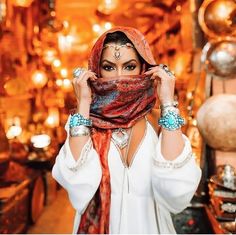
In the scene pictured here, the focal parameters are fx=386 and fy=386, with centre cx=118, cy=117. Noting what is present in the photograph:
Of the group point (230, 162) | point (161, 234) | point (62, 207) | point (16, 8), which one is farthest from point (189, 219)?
point (16, 8)

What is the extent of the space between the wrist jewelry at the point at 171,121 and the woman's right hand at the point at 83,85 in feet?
0.91

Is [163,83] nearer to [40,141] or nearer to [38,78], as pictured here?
[40,141]

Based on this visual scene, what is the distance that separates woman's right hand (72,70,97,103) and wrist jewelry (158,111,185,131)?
277 millimetres

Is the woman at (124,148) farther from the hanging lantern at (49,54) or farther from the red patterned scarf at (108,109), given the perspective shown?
the hanging lantern at (49,54)

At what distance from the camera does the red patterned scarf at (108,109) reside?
4.52ft

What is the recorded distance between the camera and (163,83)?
1.36 meters

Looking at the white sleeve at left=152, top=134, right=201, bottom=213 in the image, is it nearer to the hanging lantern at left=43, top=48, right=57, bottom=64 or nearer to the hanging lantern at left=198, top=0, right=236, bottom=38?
the hanging lantern at left=198, top=0, right=236, bottom=38

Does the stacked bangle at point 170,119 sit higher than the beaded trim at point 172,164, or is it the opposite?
the stacked bangle at point 170,119

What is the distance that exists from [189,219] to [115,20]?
190 inches

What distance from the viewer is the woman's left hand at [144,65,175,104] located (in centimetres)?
135

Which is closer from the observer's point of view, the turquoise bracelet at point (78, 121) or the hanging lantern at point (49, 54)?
the turquoise bracelet at point (78, 121)

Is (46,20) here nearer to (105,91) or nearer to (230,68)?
(230,68)

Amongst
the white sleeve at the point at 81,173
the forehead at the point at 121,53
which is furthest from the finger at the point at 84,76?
the white sleeve at the point at 81,173

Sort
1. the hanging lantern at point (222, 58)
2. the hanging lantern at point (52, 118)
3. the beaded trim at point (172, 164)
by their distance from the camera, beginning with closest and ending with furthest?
the beaded trim at point (172, 164), the hanging lantern at point (222, 58), the hanging lantern at point (52, 118)
